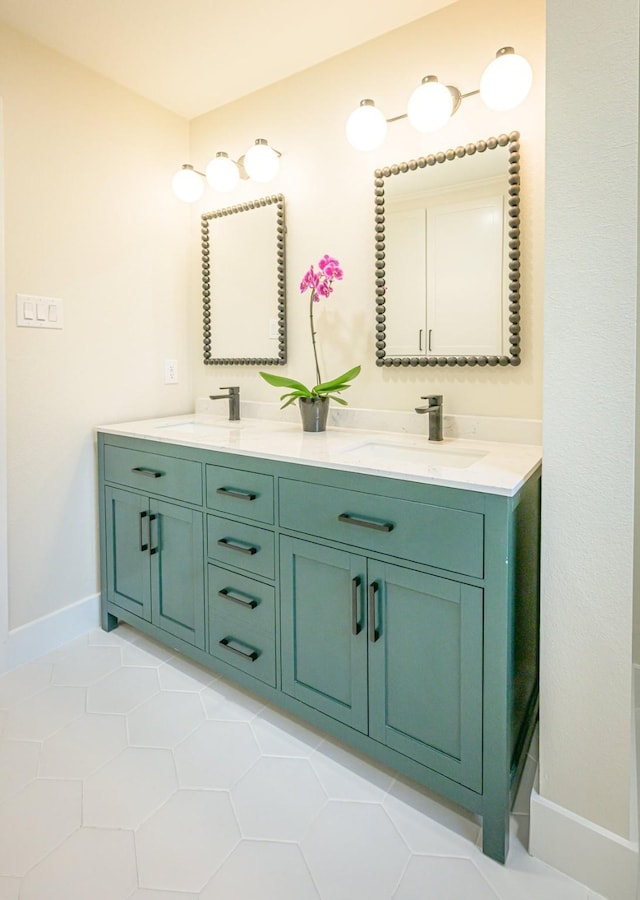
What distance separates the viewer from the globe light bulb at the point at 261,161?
6.99 ft

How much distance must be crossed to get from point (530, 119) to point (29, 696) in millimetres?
2481

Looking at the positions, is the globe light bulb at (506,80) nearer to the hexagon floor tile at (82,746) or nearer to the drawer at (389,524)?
the drawer at (389,524)

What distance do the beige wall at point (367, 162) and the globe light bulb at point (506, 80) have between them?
0.27 feet

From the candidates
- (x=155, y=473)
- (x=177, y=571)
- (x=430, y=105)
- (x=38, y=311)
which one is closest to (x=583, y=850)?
(x=177, y=571)

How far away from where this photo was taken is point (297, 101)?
84.8 inches

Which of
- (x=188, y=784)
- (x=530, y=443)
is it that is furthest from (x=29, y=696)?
(x=530, y=443)

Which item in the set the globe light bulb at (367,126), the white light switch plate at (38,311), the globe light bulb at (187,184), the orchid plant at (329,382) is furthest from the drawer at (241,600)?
the globe light bulb at (187,184)

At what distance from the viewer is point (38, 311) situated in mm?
2018

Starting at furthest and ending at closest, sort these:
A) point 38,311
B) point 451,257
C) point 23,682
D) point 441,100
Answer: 1. point 38,311
2. point 23,682
3. point 451,257
4. point 441,100

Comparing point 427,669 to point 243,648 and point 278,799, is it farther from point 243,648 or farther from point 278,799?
point 243,648

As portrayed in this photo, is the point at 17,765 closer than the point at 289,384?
Yes

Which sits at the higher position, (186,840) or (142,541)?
(142,541)

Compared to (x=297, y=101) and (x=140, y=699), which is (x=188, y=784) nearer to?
(x=140, y=699)

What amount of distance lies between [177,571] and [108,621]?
0.59 m
